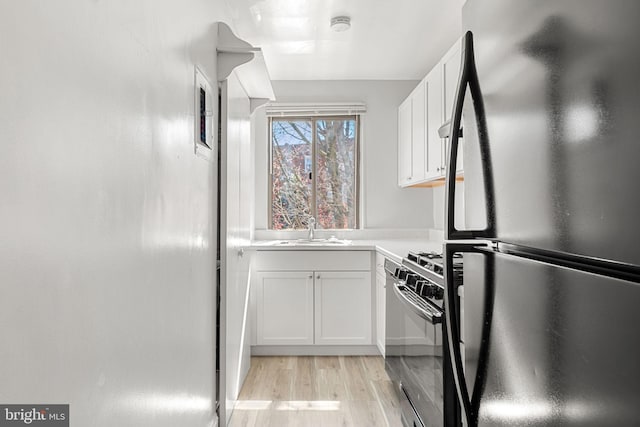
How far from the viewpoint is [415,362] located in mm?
2049

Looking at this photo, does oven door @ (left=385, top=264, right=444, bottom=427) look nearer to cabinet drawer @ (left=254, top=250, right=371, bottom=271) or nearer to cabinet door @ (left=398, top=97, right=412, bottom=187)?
cabinet drawer @ (left=254, top=250, right=371, bottom=271)

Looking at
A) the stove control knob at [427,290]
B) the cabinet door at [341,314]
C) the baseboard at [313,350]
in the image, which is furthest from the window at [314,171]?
the stove control knob at [427,290]

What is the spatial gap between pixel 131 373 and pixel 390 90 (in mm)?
3693

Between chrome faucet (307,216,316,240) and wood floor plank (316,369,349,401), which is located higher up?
chrome faucet (307,216,316,240)

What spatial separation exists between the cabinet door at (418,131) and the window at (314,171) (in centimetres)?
80

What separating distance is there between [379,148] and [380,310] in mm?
1632

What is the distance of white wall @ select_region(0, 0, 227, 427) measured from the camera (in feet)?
2.21

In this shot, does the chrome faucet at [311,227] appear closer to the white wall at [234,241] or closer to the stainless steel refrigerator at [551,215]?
the white wall at [234,241]

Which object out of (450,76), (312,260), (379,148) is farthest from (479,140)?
(379,148)

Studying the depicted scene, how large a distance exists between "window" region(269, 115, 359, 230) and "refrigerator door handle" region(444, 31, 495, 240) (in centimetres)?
332

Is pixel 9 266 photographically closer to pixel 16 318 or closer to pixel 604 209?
pixel 16 318

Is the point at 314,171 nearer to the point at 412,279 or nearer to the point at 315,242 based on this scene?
the point at 315,242

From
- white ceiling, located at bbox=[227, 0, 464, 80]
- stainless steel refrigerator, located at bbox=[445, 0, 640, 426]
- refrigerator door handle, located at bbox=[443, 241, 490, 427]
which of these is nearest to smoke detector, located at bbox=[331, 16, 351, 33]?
white ceiling, located at bbox=[227, 0, 464, 80]

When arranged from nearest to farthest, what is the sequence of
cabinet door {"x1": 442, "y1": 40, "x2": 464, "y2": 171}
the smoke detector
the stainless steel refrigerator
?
1. the stainless steel refrigerator
2. cabinet door {"x1": 442, "y1": 40, "x2": 464, "y2": 171}
3. the smoke detector
